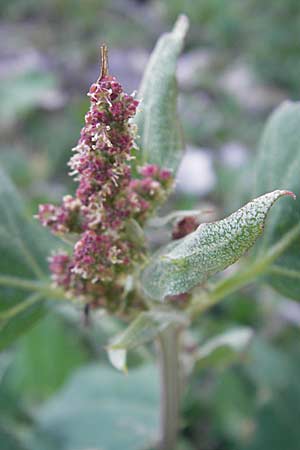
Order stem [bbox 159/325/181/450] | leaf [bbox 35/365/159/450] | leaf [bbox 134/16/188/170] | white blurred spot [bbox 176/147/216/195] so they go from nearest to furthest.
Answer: leaf [bbox 134/16/188/170], stem [bbox 159/325/181/450], leaf [bbox 35/365/159/450], white blurred spot [bbox 176/147/216/195]

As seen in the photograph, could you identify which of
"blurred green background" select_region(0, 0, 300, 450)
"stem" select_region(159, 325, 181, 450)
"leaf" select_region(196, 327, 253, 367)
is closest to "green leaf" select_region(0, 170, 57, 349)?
"blurred green background" select_region(0, 0, 300, 450)

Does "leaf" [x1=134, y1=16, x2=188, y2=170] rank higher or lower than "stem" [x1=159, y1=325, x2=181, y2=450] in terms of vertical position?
higher

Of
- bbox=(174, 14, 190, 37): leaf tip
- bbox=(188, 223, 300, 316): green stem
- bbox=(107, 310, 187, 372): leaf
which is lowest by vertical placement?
bbox=(188, 223, 300, 316): green stem

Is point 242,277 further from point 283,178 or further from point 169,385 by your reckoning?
point 169,385

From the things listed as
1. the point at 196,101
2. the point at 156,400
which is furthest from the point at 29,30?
the point at 156,400

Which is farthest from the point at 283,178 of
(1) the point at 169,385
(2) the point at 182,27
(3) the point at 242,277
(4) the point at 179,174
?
(4) the point at 179,174

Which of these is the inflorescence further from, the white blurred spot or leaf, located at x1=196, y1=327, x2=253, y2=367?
the white blurred spot

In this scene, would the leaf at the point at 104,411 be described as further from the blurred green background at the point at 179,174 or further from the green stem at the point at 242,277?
the green stem at the point at 242,277
